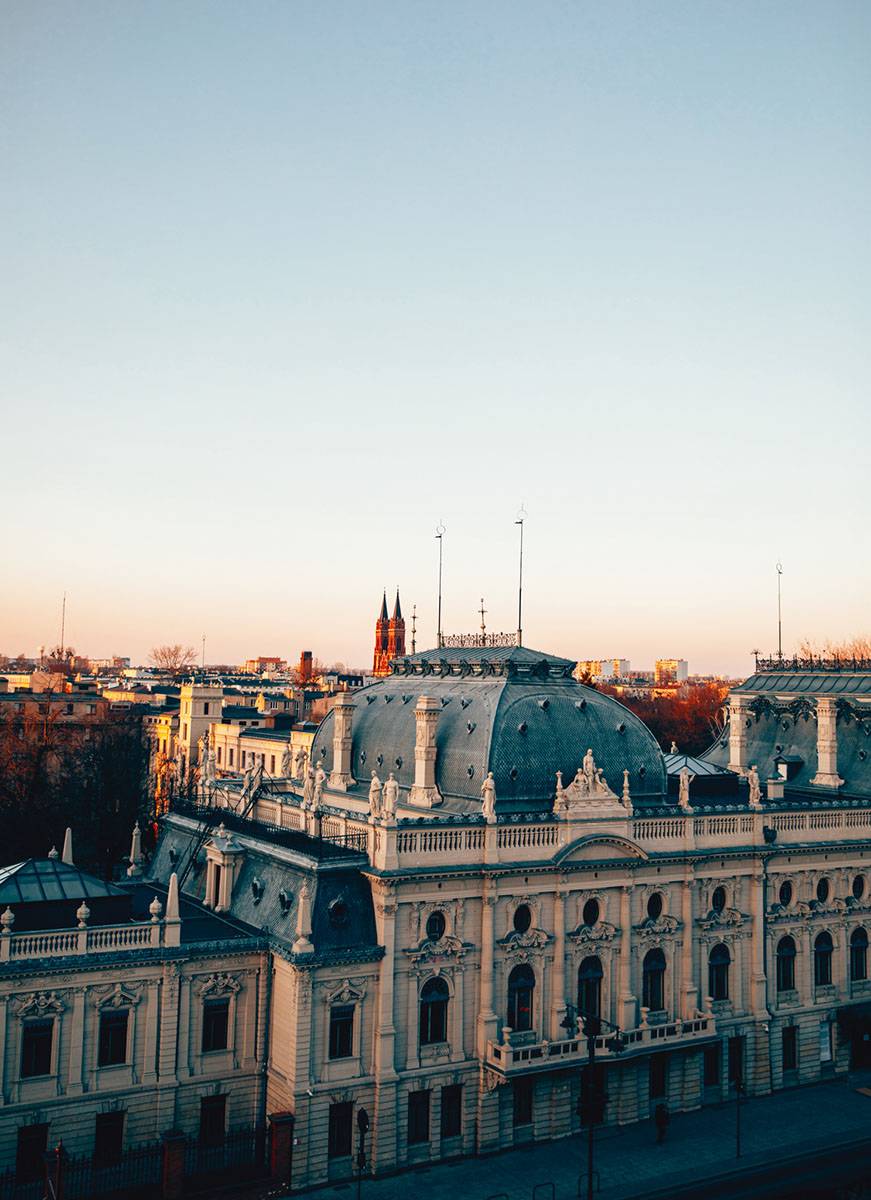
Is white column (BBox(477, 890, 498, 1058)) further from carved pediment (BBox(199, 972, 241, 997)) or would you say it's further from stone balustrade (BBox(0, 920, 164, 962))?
stone balustrade (BBox(0, 920, 164, 962))

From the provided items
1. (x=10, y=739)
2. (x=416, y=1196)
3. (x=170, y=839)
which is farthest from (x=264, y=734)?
(x=416, y=1196)

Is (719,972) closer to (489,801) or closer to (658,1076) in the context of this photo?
(658,1076)

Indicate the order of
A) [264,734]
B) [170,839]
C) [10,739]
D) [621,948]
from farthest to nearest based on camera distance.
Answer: [264,734], [10,739], [170,839], [621,948]

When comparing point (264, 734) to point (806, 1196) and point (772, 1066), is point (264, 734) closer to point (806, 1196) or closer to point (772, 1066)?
point (772, 1066)

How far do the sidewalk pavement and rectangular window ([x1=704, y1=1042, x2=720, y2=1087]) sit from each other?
131cm

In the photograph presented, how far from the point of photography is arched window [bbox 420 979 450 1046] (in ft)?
163

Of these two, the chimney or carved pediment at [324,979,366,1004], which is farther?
the chimney

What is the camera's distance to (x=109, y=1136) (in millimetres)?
45406

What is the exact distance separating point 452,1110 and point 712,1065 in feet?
48.9

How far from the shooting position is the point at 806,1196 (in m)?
45.6

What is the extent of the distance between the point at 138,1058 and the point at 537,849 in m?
19.2

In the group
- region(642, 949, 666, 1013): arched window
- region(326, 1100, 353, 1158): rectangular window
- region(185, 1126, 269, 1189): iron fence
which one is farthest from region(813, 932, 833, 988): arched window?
region(185, 1126, 269, 1189): iron fence

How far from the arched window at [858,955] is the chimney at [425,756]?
25.6 m

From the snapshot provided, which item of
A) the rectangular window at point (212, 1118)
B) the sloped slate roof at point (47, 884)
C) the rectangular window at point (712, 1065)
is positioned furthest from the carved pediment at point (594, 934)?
the sloped slate roof at point (47, 884)
